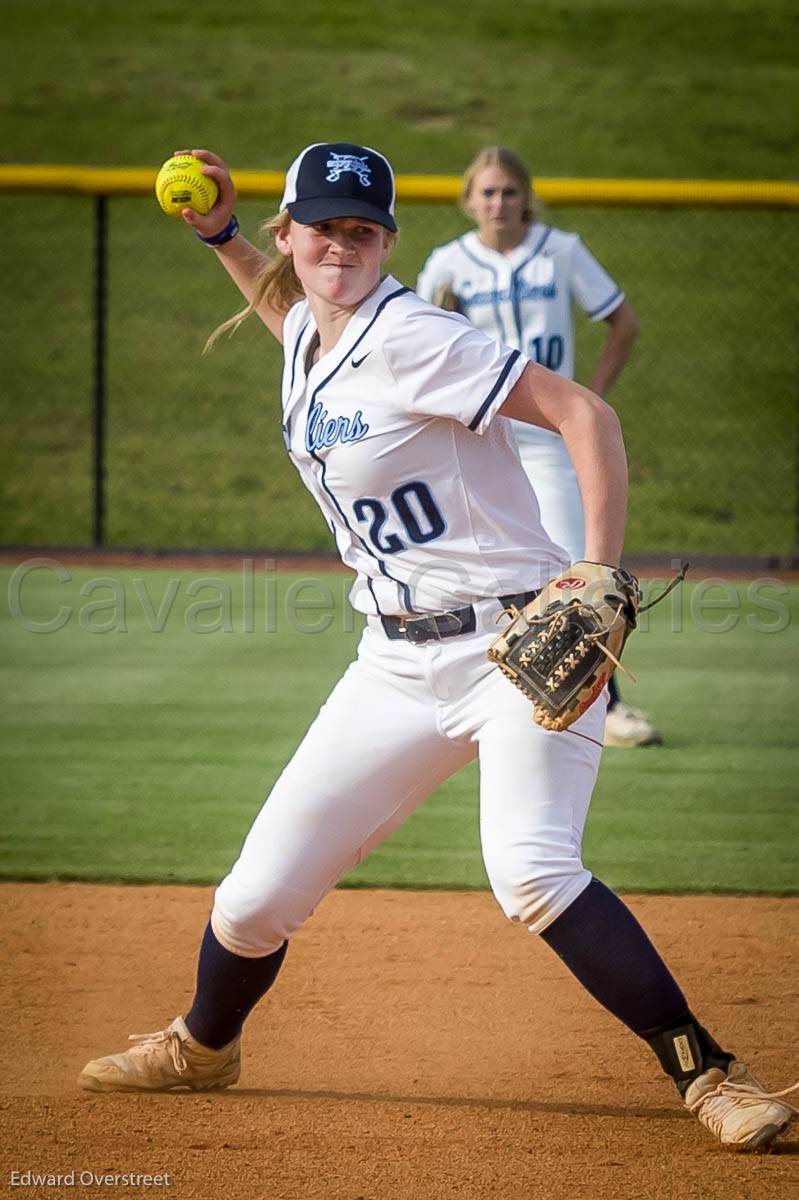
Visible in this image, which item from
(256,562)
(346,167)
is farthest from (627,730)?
(256,562)

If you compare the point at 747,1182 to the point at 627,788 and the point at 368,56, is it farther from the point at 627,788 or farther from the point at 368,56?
the point at 368,56

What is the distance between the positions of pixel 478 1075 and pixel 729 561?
818cm

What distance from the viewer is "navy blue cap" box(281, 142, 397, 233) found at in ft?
9.82

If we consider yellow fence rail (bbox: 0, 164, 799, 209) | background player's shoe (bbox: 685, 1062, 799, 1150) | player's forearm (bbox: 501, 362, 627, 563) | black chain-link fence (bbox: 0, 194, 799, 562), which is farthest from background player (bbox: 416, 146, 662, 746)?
black chain-link fence (bbox: 0, 194, 799, 562)

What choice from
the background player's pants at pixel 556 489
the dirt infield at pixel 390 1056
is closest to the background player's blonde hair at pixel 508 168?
the background player's pants at pixel 556 489

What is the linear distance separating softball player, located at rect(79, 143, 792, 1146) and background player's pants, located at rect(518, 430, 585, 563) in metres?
2.64

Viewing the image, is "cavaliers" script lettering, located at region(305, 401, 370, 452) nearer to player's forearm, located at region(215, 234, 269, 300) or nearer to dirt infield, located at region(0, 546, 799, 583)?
player's forearm, located at region(215, 234, 269, 300)

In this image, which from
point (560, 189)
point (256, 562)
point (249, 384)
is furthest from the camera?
point (249, 384)

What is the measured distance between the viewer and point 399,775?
10.1 feet

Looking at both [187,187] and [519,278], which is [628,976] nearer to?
[187,187]

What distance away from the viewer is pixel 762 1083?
3.27 metres

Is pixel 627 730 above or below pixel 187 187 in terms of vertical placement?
below

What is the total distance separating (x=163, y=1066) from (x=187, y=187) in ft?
6.30

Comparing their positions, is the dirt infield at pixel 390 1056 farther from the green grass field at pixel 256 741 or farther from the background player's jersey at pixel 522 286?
the background player's jersey at pixel 522 286
